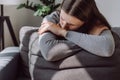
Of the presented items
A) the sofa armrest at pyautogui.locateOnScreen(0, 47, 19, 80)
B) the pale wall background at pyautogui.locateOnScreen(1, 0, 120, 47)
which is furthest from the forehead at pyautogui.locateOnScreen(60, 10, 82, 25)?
the pale wall background at pyautogui.locateOnScreen(1, 0, 120, 47)

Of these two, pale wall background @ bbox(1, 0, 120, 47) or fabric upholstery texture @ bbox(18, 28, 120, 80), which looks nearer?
fabric upholstery texture @ bbox(18, 28, 120, 80)

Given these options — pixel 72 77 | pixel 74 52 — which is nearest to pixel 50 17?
pixel 74 52

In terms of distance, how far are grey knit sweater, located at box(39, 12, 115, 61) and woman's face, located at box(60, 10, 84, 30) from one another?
49mm

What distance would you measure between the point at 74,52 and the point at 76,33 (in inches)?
4.5

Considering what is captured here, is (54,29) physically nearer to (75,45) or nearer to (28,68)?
(75,45)

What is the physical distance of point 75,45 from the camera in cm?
146

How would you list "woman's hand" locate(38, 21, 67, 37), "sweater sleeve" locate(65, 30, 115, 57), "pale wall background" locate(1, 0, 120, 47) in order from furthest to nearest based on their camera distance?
"pale wall background" locate(1, 0, 120, 47), "woman's hand" locate(38, 21, 67, 37), "sweater sleeve" locate(65, 30, 115, 57)

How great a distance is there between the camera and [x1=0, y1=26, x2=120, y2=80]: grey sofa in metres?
1.43

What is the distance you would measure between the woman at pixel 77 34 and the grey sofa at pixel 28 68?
0.07 m

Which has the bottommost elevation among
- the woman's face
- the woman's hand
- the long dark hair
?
the woman's hand

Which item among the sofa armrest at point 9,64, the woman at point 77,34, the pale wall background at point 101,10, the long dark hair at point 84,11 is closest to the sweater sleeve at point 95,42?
the woman at point 77,34

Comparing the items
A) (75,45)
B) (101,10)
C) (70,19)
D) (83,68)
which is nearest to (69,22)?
(70,19)

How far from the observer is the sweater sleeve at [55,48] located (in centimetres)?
144

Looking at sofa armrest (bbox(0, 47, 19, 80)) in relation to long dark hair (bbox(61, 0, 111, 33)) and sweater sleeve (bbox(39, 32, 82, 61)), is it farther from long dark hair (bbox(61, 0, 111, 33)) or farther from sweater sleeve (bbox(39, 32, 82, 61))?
long dark hair (bbox(61, 0, 111, 33))
